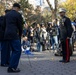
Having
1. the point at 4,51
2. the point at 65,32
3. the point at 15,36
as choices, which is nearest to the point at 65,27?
the point at 65,32

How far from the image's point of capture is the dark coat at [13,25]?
10.3 meters

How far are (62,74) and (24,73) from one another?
1.03 meters

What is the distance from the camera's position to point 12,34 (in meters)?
10.3

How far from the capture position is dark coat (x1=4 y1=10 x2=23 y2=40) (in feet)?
A: 33.8

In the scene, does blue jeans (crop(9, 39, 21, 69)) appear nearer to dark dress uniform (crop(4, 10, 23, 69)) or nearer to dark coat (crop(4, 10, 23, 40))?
dark dress uniform (crop(4, 10, 23, 69))

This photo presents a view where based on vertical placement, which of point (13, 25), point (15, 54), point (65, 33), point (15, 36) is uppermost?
point (13, 25)

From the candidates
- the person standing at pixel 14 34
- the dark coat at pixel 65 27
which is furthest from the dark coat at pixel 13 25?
the dark coat at pixel 65 27

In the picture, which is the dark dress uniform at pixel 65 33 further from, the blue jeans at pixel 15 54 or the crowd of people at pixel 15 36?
the blue jeans at pixel 15 54

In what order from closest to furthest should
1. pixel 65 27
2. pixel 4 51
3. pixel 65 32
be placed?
1. pixel 4 51
2. pixel 65 32
3. pixel 65 27

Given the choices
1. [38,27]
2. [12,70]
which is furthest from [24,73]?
[38,27]

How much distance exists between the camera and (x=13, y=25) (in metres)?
10.4

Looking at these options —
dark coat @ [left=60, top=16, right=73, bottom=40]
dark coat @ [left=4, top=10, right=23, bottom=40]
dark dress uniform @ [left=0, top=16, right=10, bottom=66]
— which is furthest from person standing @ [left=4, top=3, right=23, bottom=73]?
dark coat @ [left=60, top=16, right=73, bottom=40]

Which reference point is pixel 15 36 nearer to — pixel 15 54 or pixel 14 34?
pixel 14 34

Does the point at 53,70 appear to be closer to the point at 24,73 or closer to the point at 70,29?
the point at 24,73
